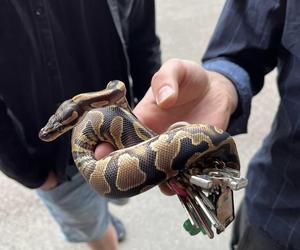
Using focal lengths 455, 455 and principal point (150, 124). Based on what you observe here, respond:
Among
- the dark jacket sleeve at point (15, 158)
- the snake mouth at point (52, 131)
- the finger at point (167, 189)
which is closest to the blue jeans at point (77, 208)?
the dark jacket sleeve at point (15, 158)

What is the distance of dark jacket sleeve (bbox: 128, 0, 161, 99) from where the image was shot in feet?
→ 3.77

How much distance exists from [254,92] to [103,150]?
41 centimetres

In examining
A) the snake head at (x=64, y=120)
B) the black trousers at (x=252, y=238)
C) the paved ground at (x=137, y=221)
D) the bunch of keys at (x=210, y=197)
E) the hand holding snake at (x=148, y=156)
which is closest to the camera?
the bunch of keys at (x=210, y=197)

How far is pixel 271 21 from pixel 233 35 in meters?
0.08

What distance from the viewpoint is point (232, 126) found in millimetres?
897

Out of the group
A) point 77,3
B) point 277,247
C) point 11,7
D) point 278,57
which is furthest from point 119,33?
point 277,247

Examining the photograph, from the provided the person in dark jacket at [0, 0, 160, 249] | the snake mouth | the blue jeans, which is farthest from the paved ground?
the snake mouth

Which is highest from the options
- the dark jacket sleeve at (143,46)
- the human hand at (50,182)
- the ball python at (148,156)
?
the ball python at (148,156)

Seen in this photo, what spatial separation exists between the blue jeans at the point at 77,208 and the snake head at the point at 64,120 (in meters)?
0.42

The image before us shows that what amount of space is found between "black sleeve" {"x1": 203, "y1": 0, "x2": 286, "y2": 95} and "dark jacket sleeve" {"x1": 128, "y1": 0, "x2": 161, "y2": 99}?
0.85 feet

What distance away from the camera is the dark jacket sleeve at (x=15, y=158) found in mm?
1029

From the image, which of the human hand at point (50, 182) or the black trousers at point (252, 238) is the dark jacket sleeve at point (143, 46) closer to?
the human hand at point (50, 182)

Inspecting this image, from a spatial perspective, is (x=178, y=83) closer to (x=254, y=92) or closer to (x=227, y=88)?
(x=227, y=88)

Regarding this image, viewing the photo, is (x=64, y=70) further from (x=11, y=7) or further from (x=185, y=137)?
(x=185, y=137)
